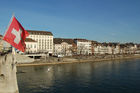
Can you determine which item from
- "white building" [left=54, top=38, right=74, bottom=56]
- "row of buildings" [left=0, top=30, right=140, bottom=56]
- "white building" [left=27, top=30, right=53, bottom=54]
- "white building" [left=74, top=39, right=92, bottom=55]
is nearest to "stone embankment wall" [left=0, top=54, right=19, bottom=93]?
"row of buildings" [left=0, top=30, right=140, bottom=56]

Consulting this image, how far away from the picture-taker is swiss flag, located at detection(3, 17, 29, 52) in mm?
13594

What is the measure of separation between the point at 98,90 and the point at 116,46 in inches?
5157

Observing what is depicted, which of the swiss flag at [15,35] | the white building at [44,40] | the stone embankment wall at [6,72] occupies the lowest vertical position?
the stone embankment wall at [6,72]

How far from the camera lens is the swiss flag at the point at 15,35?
1359 centimetres

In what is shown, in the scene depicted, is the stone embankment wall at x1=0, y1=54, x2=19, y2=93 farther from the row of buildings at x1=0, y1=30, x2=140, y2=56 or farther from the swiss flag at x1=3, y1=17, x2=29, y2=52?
the row of buildings at x1=0, y1=30, x2=140, y2=56

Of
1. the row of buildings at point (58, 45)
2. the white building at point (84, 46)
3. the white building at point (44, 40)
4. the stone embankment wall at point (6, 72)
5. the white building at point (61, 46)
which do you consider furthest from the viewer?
the white building at point (84, 46)

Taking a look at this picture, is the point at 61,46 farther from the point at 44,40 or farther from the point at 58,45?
the point at 44,40

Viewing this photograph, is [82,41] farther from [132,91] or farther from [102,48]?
[132,91]

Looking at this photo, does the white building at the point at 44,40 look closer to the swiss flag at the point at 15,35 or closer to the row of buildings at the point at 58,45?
the row of buildings at the point at 58,45

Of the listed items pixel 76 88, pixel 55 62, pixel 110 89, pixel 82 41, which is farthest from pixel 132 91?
pixel 82 41

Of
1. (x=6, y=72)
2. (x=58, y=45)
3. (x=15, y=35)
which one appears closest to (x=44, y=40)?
(x=58, y=45)

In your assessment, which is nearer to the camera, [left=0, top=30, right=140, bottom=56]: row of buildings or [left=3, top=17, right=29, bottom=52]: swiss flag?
[left=3, top=17, right=29, bottom=52]: swiss flag

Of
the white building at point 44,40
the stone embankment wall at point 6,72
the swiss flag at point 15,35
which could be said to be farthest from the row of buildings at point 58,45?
the swiss flag at point 15,35

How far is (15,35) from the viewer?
548 inches
